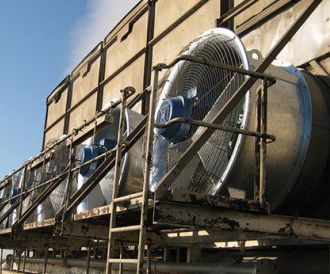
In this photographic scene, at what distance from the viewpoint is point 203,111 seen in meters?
4.52

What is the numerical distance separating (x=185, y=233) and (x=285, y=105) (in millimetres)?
1485

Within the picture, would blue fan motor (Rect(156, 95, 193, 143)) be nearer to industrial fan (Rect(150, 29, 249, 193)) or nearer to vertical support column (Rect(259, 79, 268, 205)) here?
industrial fan (Rect(150, 29, 249, 193))

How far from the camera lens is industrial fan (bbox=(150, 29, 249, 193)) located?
4043mm

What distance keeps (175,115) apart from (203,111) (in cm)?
56

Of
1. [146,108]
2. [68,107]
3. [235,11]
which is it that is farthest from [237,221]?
[68,107]

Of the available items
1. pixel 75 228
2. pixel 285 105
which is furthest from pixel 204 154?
pixel 75 228

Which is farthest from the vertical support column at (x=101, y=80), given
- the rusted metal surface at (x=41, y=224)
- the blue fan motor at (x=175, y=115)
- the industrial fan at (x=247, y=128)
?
the blue fan motor at (x=175, y=115)

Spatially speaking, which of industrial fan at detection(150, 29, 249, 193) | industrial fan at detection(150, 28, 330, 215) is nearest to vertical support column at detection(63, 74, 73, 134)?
industrial fan at detection(150, 29, 249, 193)

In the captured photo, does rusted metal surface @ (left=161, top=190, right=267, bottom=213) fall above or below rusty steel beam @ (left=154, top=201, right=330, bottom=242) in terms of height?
above

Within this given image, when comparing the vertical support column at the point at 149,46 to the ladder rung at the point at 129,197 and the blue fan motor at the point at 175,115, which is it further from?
the ladder rung at the point at 129,197

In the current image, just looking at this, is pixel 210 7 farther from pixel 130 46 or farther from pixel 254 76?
pixel 254 76

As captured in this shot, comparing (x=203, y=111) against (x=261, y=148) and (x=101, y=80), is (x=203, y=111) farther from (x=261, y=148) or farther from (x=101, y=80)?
(x=101, y=80)

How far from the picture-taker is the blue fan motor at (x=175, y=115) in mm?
4000

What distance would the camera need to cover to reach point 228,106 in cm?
358
